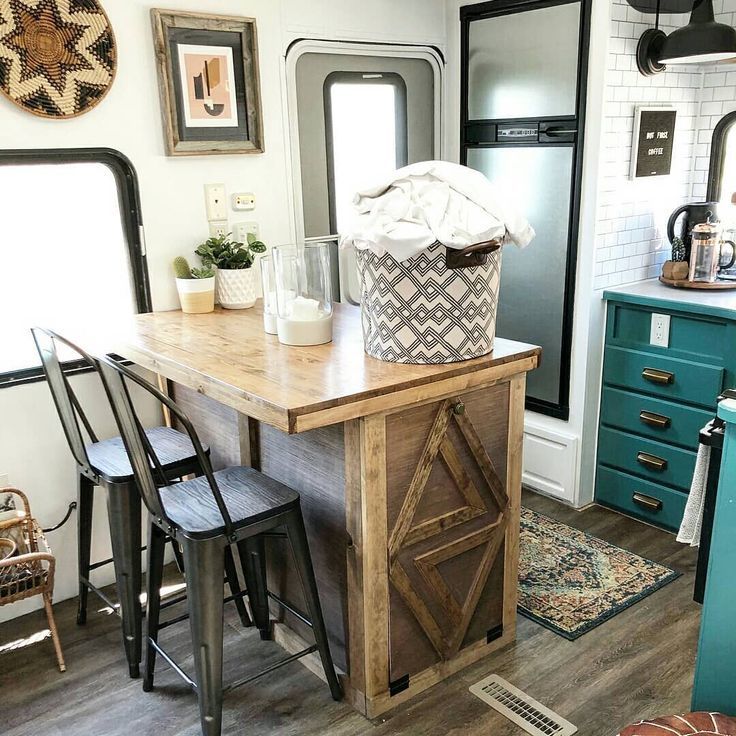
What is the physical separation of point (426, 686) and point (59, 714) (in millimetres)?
1119

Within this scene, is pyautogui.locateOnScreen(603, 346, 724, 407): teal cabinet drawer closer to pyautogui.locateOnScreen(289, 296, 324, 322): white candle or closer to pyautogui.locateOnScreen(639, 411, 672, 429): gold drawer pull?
pyautogui.locateOnScreen(639, 411, 672, 429): gold drawer pull

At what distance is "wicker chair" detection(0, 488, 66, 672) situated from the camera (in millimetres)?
2359

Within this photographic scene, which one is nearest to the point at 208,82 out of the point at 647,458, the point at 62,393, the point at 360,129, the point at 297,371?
the point at 360,129

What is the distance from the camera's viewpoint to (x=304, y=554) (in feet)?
7.08

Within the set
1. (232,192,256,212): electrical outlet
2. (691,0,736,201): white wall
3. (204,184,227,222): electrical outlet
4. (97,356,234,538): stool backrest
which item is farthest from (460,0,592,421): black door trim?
(97,356,234,538): stool backrest

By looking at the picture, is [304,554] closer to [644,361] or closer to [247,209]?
[247,209]

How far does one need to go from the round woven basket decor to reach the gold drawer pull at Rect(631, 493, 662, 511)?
8.85 ft

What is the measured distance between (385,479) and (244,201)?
1.50m

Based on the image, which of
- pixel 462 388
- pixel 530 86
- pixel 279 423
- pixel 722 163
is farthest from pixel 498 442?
pixel 722 163

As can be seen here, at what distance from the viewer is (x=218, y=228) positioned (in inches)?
120

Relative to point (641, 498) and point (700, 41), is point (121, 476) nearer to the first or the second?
point (641, 498)

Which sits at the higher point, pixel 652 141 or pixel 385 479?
pixel 652 141

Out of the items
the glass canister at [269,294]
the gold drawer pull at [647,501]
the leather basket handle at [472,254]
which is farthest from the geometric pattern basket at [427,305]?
the gold drawer pull at [647,501]

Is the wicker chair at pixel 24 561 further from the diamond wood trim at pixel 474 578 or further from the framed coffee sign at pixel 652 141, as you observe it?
the framed coffee sign at pixel 652 141
